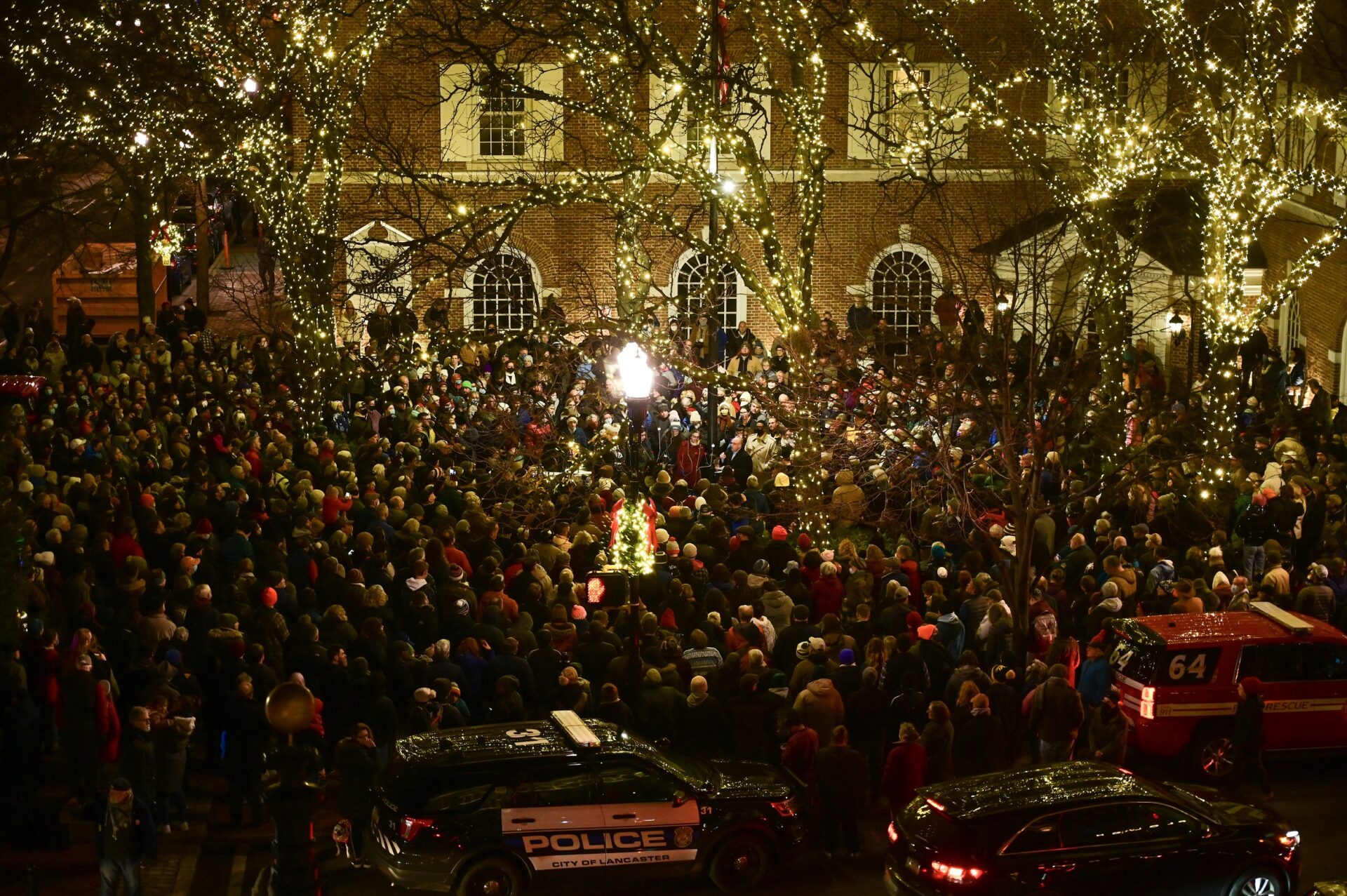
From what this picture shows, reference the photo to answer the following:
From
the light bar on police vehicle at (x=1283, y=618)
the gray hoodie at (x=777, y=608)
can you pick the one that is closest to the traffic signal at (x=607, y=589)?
the gray hoodie at (x=777, y=608)

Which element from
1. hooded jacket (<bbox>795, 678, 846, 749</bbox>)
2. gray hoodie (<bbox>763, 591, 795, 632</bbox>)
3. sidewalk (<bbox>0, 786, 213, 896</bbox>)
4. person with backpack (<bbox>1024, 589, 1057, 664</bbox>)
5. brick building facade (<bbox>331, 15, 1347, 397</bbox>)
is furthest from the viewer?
brick building facade (<bbox>331, 15, 1347, 397</bbox>)

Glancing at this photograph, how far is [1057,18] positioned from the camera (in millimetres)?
23812

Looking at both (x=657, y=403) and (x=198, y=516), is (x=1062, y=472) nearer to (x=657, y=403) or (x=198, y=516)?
(x=657, y=403)

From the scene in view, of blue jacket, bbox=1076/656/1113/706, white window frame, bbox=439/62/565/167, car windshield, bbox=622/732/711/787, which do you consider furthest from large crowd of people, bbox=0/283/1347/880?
white window frame, bbox=439/62/565/167

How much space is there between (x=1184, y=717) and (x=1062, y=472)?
563 centimetres

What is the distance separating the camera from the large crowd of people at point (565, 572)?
1340 cm

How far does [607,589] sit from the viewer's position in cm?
1648

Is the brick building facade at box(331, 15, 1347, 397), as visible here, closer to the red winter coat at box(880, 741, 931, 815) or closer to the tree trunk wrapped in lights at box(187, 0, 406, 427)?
the tree trunk wrapped in lights at box(187, 0, 406, 427)

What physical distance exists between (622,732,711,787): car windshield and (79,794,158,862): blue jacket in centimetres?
341

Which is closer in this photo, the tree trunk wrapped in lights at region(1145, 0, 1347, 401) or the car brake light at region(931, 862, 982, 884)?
the car brake light at region(931, 862, 982, 884)

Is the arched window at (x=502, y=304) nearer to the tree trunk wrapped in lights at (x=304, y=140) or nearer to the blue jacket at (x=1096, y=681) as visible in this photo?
the tree trunk wrapped in lights at (x=304, y=140)

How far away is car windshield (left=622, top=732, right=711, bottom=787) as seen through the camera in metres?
12.2

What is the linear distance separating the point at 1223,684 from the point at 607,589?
582 centimetres

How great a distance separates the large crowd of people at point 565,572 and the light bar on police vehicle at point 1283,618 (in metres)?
0.85
